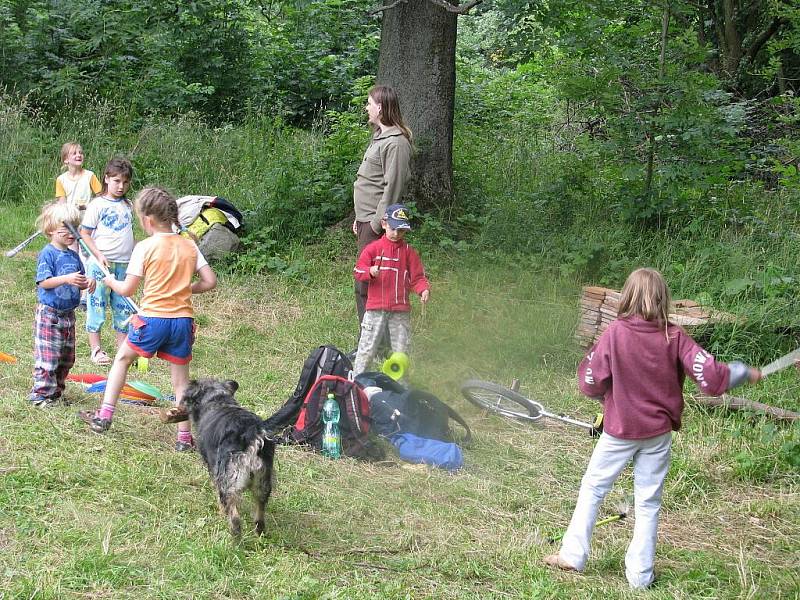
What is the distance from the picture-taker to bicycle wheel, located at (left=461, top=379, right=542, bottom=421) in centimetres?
673

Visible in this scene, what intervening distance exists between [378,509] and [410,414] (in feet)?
4.02

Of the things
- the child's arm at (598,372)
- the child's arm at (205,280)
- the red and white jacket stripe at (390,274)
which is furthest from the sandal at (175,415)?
the child's arm at (598,372)

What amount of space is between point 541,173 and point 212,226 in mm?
4447

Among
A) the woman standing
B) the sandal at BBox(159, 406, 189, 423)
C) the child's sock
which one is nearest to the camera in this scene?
the sandal at BBox(159, 406, 189, 423)

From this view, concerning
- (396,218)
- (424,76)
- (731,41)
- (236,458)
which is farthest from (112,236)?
(731,41)

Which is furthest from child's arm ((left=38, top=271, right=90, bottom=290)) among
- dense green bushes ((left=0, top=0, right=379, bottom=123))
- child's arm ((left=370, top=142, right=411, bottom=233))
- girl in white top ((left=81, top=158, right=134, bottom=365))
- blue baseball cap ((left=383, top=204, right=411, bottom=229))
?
dense green bushes ((left=0, top=0, right=379, bottom=123))

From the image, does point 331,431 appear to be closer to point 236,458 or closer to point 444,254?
point 236,458

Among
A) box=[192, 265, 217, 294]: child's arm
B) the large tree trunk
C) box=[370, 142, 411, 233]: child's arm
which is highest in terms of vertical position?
the large tree trunk

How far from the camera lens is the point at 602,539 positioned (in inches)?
191

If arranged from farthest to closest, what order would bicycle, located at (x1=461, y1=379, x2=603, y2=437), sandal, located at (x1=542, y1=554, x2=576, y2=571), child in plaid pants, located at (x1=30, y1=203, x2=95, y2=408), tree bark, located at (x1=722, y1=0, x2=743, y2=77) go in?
tree bark, located at (x1=722, y1=0, x2=743, y2=77), bicycle, located at (x1=461, y1=379, x2=603, y2=437), child in plaid pants, located at (x1=30, y1=203, x2=95, y2=408), sandal, located at (x1=542, y1=554, x2=576, y2=571)

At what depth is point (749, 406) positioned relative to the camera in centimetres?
647

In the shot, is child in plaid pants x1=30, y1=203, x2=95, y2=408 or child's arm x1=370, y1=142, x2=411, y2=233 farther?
child's arm x1=370, y1=142, x2=411, y2=233

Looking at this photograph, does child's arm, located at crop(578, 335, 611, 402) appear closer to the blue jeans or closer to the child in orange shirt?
the child in orange shirt

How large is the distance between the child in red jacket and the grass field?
0.79m
